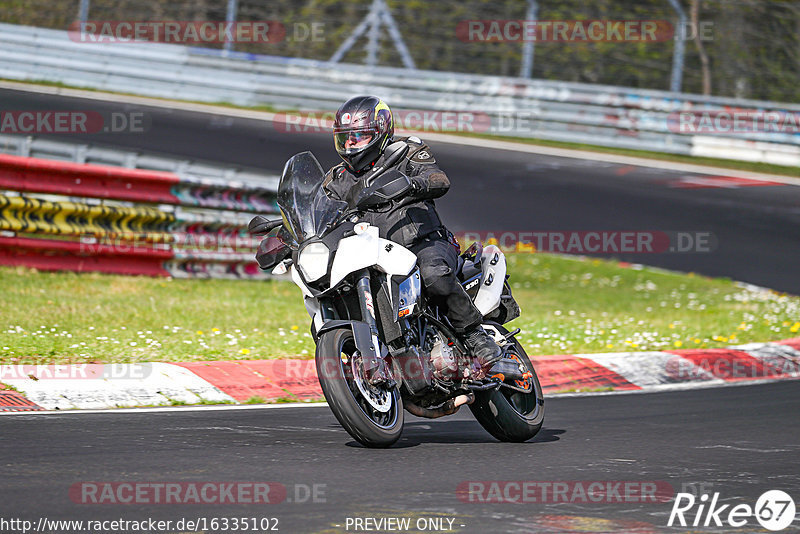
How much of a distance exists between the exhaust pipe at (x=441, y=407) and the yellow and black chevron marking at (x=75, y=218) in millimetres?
6346

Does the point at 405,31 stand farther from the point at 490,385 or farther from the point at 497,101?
the point at 490,385

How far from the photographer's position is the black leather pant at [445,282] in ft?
21.8

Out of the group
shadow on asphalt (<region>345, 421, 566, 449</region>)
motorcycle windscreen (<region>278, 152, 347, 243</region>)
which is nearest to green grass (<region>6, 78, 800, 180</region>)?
shadow on asphalt (<region>345, 421, 566, 449</region>)

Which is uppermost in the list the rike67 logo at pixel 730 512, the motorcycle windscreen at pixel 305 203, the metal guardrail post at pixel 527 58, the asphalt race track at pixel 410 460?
the metal guardrail post at pixel 527 58

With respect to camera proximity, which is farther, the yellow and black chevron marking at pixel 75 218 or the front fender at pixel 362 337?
the yellow and black chevron marking at pixel 75 218

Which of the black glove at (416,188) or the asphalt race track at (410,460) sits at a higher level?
the black glove at (416,188)

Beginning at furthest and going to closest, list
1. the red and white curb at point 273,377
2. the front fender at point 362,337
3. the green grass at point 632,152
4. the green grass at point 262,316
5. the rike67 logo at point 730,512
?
the green grass at point 632,152 → the green grass at point 262,316 → the red and white curb at point 273,377 → the front fender at point 362,337 → the rike67 logo at point 730,512

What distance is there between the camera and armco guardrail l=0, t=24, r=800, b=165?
75.2 ft

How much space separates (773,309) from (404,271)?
7.14 m

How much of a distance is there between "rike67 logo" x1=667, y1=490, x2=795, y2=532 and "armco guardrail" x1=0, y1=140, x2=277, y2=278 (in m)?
8.05
